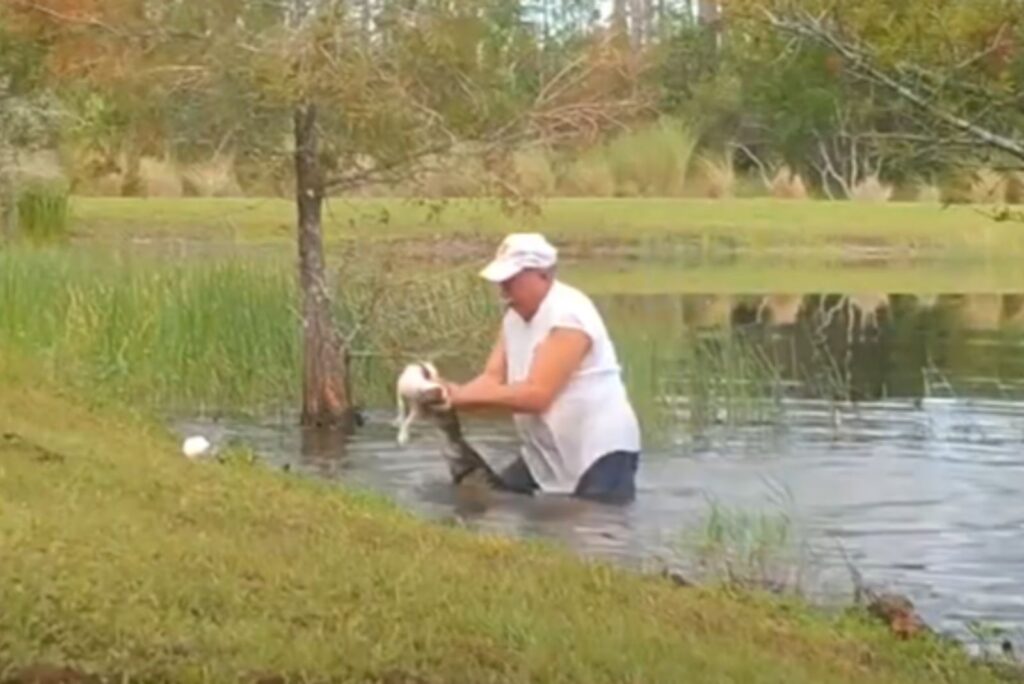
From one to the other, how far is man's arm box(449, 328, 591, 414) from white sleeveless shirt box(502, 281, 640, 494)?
6cm

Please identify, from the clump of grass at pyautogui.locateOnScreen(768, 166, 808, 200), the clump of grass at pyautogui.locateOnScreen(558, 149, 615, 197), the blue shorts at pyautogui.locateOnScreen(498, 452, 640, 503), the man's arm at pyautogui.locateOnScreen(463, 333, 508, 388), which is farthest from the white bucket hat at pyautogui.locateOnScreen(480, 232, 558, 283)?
the clump of grass at pyautogui.locateOnScreen(768, 166, 808, 200)

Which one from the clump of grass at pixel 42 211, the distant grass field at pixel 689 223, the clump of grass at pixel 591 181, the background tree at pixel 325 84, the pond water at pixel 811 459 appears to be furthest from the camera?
the clump of grass at pixel 591 181

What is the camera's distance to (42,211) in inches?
1064

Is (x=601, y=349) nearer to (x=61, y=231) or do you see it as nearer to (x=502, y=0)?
(x=502, y=0)

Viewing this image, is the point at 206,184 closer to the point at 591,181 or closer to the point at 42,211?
the point at 42,211

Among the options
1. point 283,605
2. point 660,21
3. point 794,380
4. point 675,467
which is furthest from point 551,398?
point 660,21

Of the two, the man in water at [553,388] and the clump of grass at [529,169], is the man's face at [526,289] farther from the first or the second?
the clump of grass at [529,169]

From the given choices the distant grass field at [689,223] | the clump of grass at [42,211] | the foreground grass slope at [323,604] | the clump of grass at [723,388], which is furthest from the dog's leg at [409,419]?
the distant grass field at [689,223]

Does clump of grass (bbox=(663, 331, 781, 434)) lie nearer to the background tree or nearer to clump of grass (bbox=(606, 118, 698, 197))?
the background tree

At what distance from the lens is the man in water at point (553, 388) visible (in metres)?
11.3

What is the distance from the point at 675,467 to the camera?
13758 millimetres

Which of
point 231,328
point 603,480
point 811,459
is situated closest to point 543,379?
point 603,480

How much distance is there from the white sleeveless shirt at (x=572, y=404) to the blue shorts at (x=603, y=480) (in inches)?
1.5

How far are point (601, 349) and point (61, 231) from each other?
52.6ft
